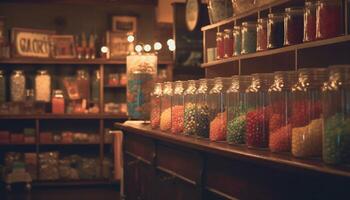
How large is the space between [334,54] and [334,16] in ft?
1.68

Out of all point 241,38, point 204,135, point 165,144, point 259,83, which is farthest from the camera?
point 241,38

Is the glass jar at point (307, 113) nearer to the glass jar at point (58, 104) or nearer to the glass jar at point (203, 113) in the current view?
the glass jar at point (203, 113)

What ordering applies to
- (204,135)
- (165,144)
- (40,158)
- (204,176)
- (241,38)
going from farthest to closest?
1. (40,158)
2. (241,38)
3. (165,144)
4. (204,135)
5. (204,176)

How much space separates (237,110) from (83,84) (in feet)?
19.0

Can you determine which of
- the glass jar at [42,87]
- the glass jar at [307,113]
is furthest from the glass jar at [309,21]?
the glass jar at [42,87]

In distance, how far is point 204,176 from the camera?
9.38ft

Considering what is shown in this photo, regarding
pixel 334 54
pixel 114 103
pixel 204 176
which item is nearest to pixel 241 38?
pixel 334 54

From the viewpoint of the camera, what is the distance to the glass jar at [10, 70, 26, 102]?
8.16 metres

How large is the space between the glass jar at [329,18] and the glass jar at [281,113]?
1.01 metres

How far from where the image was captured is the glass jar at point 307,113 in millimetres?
2164

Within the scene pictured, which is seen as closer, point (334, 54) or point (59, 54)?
point (334, 54)

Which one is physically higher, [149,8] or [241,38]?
[149,8]

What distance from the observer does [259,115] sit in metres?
2.54

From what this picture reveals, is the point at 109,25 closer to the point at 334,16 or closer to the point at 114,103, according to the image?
the point at 114,103
